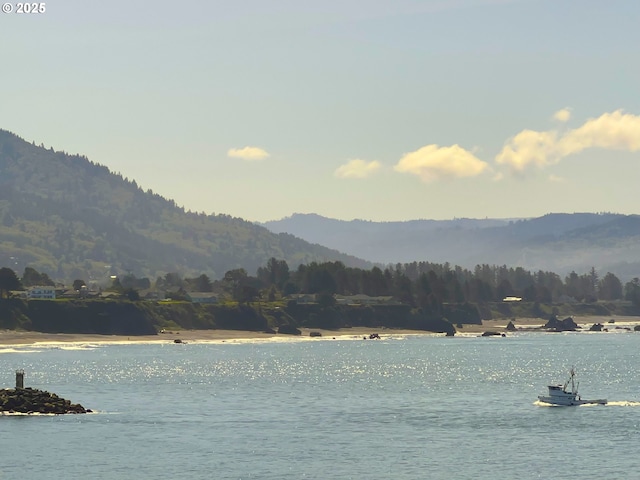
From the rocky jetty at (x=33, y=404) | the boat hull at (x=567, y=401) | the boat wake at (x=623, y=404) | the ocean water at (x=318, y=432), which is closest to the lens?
the ocean water at (x=318, y=432)

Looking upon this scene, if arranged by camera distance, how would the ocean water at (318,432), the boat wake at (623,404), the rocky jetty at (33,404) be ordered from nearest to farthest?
the ocean water at (318,432) → the rocky jetty at (33,404) → the boat wake at (623,404)

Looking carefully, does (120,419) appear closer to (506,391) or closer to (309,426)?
(309,426)

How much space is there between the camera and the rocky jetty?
128875 millimetres

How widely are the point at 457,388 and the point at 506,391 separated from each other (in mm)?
8221

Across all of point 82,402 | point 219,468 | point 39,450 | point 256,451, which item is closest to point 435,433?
point 256,451

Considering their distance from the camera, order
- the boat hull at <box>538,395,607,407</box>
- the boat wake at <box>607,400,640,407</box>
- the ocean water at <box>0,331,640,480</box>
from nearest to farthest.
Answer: the ocean water at <box>0,331,640,480</box> → the boat hull at <box>538,395,607,407</box> → the boat wake at <box>607,400,640,407</box>

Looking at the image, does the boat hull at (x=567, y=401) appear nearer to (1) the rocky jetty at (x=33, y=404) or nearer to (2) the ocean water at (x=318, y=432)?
(2) the ocean water at (x=318, y=432)

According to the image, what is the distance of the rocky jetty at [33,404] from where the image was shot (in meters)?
129

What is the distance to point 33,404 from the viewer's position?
129m

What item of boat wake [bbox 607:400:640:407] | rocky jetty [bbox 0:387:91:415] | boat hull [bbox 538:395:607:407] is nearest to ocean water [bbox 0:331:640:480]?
boat wake [bbox 607:400:640:407]

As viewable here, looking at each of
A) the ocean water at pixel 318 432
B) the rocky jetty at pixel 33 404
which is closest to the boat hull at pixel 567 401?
the ocean water at pixel 318 432

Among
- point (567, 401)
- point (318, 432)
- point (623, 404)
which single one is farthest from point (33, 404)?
point (623, 404)

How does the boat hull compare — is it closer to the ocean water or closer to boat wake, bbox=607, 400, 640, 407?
boat wake, bbox=607, 400, 640, 407

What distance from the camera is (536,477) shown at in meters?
91.4
